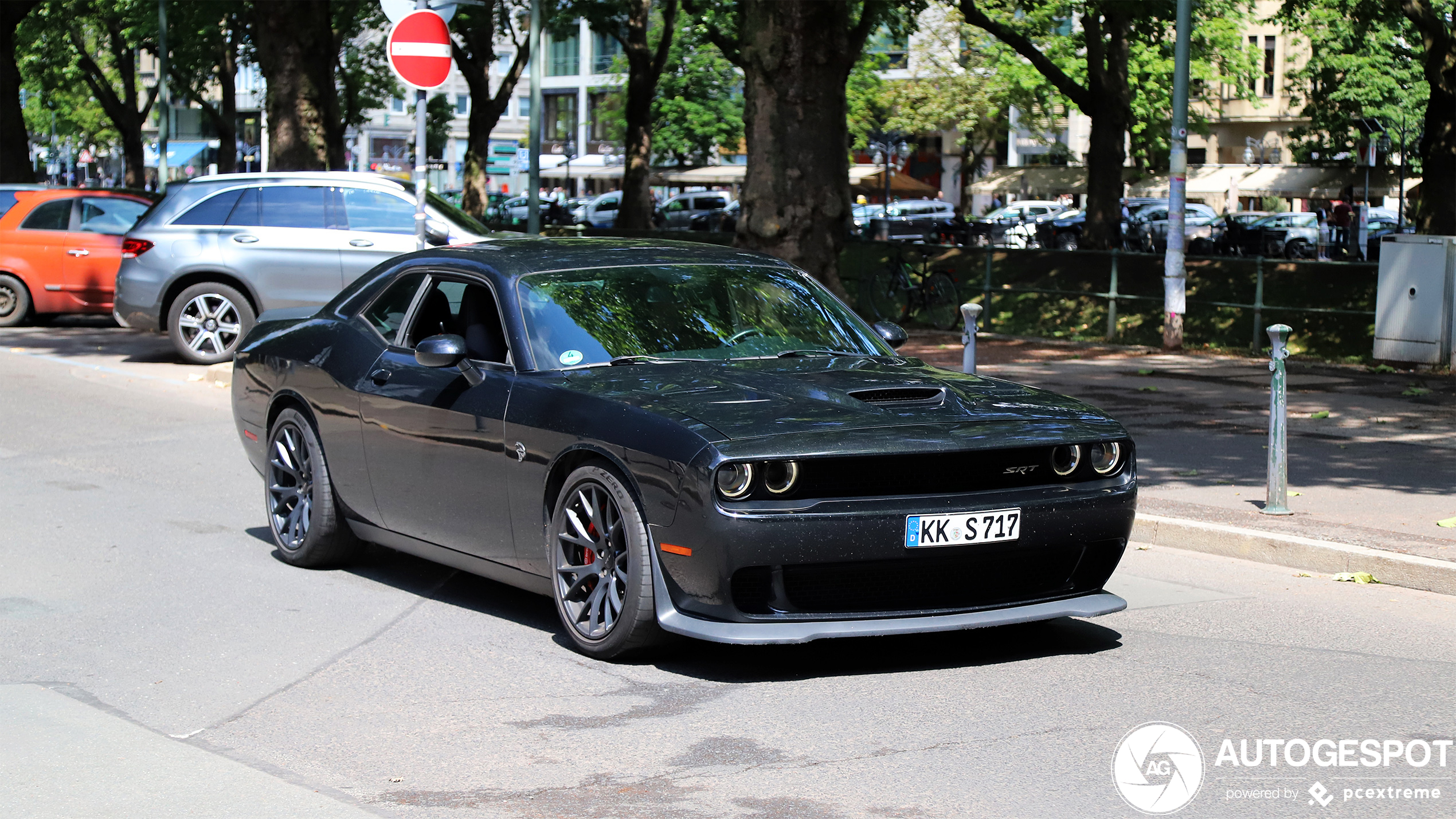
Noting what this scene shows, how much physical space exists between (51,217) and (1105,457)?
1769 cm

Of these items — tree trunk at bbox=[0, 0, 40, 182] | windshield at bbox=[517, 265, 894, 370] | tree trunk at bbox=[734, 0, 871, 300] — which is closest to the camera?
windshield at bbox=[517, 265, 894, 370]

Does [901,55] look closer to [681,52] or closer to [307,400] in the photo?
[681,52]

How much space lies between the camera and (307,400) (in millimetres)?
7578

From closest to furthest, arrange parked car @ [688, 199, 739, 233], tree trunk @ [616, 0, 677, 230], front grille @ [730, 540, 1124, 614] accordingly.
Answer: front grille @ [730, 540, 1124, 614], tree trunk @ [616, 0, 677, 230], parked car @ [688, 199, 739, 233]

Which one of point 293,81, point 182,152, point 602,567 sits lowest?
point 602,567

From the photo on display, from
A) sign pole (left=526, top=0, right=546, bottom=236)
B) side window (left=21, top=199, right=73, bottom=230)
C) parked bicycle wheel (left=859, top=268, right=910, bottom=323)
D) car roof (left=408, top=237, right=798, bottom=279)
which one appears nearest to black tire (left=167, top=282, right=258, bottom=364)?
side window (left=21, top=199, right=73, bottom=230)

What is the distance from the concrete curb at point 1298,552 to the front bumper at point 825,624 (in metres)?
2.28

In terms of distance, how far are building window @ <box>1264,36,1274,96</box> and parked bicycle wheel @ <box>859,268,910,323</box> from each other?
47943 millimetres

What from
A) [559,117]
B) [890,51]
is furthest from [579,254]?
[559,117]

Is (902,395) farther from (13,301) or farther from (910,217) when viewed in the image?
(910,217)

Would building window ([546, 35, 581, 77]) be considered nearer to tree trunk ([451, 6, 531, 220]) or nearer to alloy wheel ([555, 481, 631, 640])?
tree trunk ([451, 6, 531, 220])

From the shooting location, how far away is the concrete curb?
734cm

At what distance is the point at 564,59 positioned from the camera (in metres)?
96.2

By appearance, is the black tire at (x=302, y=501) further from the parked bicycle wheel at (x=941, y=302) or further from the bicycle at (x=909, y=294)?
the parked bicycle wheel at (x=941, y=302)
